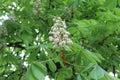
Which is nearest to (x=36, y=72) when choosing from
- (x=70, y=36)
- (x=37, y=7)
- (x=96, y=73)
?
(x=96, y=73)

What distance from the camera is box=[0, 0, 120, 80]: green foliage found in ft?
6.38

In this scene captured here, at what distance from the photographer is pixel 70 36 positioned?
2658 mm

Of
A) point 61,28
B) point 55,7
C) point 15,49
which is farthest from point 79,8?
point 61,28

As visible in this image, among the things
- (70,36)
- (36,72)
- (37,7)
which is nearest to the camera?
(36,72)

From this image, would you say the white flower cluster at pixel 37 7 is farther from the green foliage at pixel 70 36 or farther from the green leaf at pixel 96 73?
the green leaf at pixel 96 73

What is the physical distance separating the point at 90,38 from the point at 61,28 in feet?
2.56

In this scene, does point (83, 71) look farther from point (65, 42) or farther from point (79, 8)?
point (79, 8)

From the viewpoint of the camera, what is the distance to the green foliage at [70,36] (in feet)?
6.38

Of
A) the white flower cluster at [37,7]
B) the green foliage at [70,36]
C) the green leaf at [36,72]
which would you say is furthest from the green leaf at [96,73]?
the white flower cluster at [37,7]

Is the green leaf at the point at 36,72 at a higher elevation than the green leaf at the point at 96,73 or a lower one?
higher

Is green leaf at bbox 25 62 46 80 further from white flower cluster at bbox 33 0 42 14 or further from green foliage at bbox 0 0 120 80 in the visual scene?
white flower cluster at bbox 33 0 42 14

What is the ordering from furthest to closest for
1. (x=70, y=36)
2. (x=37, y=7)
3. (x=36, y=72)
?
(x=37, y=7), (x=70, y=36), (x=36, y=72)

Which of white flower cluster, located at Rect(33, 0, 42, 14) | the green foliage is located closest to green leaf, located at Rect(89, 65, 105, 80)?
the green foliage

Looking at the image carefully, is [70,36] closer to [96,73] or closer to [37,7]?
[37,7]
